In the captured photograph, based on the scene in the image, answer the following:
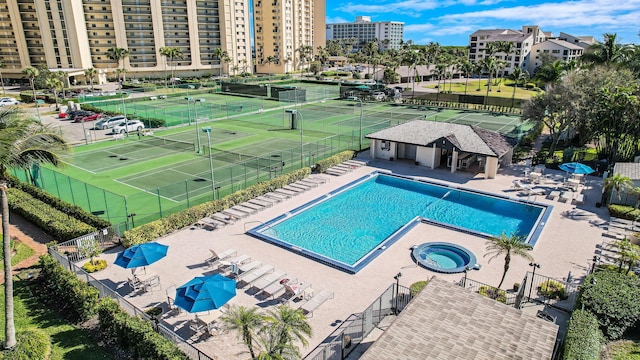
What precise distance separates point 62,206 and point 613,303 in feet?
91.2

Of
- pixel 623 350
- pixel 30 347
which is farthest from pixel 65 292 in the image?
pixel 623 350

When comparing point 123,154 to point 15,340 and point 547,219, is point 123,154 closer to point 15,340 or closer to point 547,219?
point 15,340

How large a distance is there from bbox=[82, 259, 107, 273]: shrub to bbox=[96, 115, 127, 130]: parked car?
108 ft

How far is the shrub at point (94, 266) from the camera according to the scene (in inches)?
771

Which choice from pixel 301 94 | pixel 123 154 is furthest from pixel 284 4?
pixel 123 154

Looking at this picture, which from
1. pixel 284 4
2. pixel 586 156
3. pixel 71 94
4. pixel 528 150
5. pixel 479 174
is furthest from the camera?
pixel 284 4

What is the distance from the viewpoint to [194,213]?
24.3 metres

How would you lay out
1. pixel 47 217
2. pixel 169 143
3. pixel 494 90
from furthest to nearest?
1. pixel 494 90
2. pixel 169 143
3. pixel 47 217

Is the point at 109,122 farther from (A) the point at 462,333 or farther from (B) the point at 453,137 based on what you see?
(A) the point at 462,333

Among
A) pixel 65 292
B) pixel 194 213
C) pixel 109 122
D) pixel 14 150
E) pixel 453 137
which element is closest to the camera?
pixel 14 150

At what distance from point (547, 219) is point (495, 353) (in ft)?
54.4

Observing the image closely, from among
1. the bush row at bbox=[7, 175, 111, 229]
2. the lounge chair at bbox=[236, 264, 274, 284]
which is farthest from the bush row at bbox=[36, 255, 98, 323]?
the lounge chair at bbox=[236, 264, 274, 284]

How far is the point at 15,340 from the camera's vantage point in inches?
529

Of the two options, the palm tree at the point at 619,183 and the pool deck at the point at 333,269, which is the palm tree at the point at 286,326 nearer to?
the pool deck at the point at 333,269
